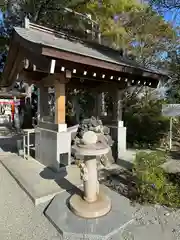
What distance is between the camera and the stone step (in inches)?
144

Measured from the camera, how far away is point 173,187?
3605mm

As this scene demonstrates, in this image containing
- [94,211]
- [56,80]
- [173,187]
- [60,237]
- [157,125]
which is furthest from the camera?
[157,125]

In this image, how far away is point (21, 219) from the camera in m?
3.08

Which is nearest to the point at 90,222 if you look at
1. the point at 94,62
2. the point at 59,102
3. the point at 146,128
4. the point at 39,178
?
the point at 39,178

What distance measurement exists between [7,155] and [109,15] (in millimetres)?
8812

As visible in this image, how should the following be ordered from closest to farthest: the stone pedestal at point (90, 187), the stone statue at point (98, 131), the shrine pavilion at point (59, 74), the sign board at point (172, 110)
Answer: the stone pedestal at point (90, 187) → the shrine pavilion at point (59, 74) → the stone statue at point (98, 131) → the sign board at point (172, 110)

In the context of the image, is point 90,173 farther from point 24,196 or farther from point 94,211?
point 24,196

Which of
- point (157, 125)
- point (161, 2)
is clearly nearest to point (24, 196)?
point (161, 2)

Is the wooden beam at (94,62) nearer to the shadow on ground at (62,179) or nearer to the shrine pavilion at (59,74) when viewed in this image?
the shrine pavilion at (59,74)

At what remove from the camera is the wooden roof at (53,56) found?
12.4 feet

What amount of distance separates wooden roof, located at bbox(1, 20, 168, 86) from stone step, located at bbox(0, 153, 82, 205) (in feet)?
7.20

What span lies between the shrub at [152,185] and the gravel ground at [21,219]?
1502 mm

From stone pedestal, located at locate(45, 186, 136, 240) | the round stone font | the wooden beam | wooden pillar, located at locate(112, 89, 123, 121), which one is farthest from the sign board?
the round stone font

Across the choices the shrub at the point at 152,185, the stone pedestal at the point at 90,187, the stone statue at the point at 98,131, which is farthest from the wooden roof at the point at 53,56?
the shrub at the point at 152,185
